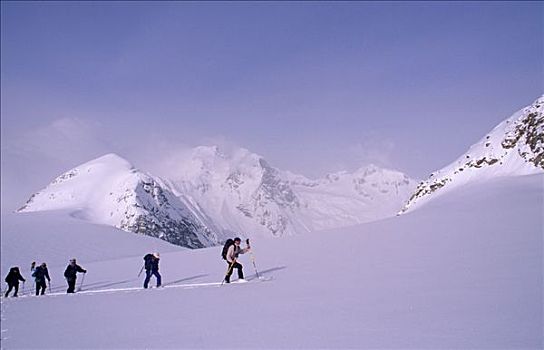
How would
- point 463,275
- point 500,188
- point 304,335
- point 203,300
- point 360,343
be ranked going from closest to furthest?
point 360,343 → point 304,335 → point 463,275 → point 203,300 → point 500,188

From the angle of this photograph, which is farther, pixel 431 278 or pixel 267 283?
pixel 267 283

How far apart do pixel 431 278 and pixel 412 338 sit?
225 inches

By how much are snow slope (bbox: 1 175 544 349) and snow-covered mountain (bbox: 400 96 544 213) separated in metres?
35.0

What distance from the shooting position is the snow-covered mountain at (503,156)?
53.6 metres

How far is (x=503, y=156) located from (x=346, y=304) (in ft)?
185

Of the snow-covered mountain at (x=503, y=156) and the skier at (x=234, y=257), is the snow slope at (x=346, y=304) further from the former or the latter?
the snow-covered mountain at (x=503, y=156)

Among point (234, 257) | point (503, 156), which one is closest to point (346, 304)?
point (234, 257)

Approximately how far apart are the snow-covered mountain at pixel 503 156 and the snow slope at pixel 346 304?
34977 millimetres

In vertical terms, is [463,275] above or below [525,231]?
below

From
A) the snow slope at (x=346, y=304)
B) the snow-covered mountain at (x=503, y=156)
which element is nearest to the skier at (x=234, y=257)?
the snow slope at (x=346, y=304)

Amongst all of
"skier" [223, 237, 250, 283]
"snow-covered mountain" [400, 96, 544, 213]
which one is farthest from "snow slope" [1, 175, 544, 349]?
"snow-covered mountain" [400, 96, 544, 213]

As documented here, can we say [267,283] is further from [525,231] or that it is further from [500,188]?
[500,188]

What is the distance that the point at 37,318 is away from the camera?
13867 mm

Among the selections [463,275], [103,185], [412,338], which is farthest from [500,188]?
[103,185]
